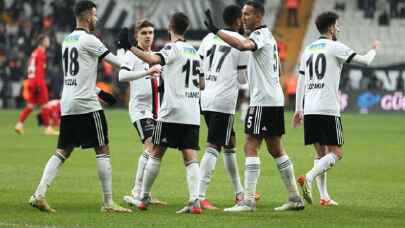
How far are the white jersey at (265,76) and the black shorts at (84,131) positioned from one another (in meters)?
1.75

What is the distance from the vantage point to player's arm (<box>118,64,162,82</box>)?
12.1 metres

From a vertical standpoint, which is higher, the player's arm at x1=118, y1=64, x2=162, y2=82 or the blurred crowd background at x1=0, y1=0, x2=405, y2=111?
the blurred crowd background at x1=0, y1=0, x2=405, y2=111

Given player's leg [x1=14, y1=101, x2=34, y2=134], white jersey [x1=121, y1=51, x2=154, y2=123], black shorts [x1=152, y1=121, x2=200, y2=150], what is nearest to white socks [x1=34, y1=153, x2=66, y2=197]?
black shorts [x1=152, y1=121, x2=200, y2=150]

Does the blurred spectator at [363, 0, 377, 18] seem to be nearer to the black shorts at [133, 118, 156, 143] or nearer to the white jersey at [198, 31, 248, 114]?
the black shorts at [133, 118, 156, 143]

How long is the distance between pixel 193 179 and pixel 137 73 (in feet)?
4.35

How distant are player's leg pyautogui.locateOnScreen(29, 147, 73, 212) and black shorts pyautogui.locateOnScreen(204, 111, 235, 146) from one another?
5.60ft

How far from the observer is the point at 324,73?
1351cm

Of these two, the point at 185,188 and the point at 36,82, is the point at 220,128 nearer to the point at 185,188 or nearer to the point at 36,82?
the point at 185,188

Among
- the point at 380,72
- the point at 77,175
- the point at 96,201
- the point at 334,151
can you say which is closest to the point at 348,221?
the point at 334,151

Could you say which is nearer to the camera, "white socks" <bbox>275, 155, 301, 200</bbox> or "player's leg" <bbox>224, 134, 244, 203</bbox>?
"white socks" <bbox>275, 155, 301, 200</bbox>

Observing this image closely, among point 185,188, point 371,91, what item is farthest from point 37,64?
point 371,91

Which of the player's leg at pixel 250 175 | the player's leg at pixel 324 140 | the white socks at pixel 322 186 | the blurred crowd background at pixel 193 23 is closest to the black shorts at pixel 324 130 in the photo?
the player's leg at pixel 324 140

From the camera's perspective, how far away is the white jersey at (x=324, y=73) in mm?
13453

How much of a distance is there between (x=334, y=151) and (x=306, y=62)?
1.13 m
